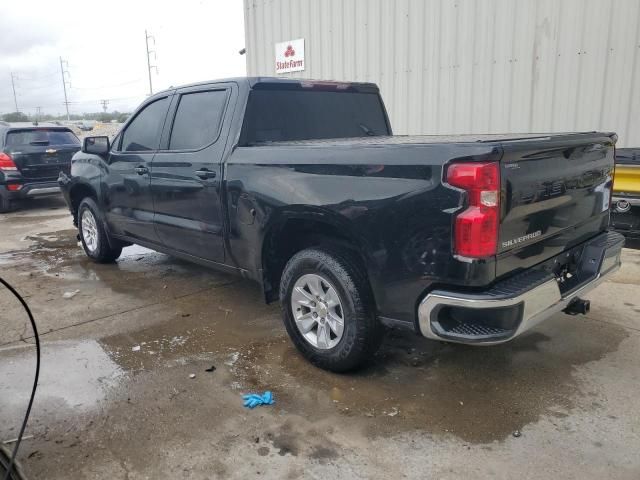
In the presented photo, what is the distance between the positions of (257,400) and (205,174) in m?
1.77

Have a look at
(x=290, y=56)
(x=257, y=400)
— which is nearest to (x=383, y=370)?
(x=257, y=400)

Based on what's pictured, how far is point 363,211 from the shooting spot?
2.99 meters

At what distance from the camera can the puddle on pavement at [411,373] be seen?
301 centimetres

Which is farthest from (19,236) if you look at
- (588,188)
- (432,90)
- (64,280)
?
(588,188)

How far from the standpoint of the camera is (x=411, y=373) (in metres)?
3.50

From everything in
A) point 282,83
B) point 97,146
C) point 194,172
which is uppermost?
point 282,83

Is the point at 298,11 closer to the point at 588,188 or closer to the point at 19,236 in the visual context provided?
the point at 19,236

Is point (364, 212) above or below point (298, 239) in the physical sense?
above

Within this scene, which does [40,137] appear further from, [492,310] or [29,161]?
[492,310]

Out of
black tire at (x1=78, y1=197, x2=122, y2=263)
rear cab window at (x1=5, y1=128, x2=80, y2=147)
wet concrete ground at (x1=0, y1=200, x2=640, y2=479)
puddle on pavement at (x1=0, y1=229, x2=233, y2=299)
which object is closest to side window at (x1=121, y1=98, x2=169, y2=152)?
black tire at (x1=78, y1=197, x2=122, y2=263)

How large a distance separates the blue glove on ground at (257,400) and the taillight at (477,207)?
1.42 m

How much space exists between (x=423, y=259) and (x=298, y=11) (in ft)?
26.2

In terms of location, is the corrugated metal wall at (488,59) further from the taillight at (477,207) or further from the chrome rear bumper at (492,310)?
the taillight at (477,207)

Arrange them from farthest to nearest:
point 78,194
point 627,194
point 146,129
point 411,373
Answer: point 78,194
point 627,194
point 146,129
point 411,373
